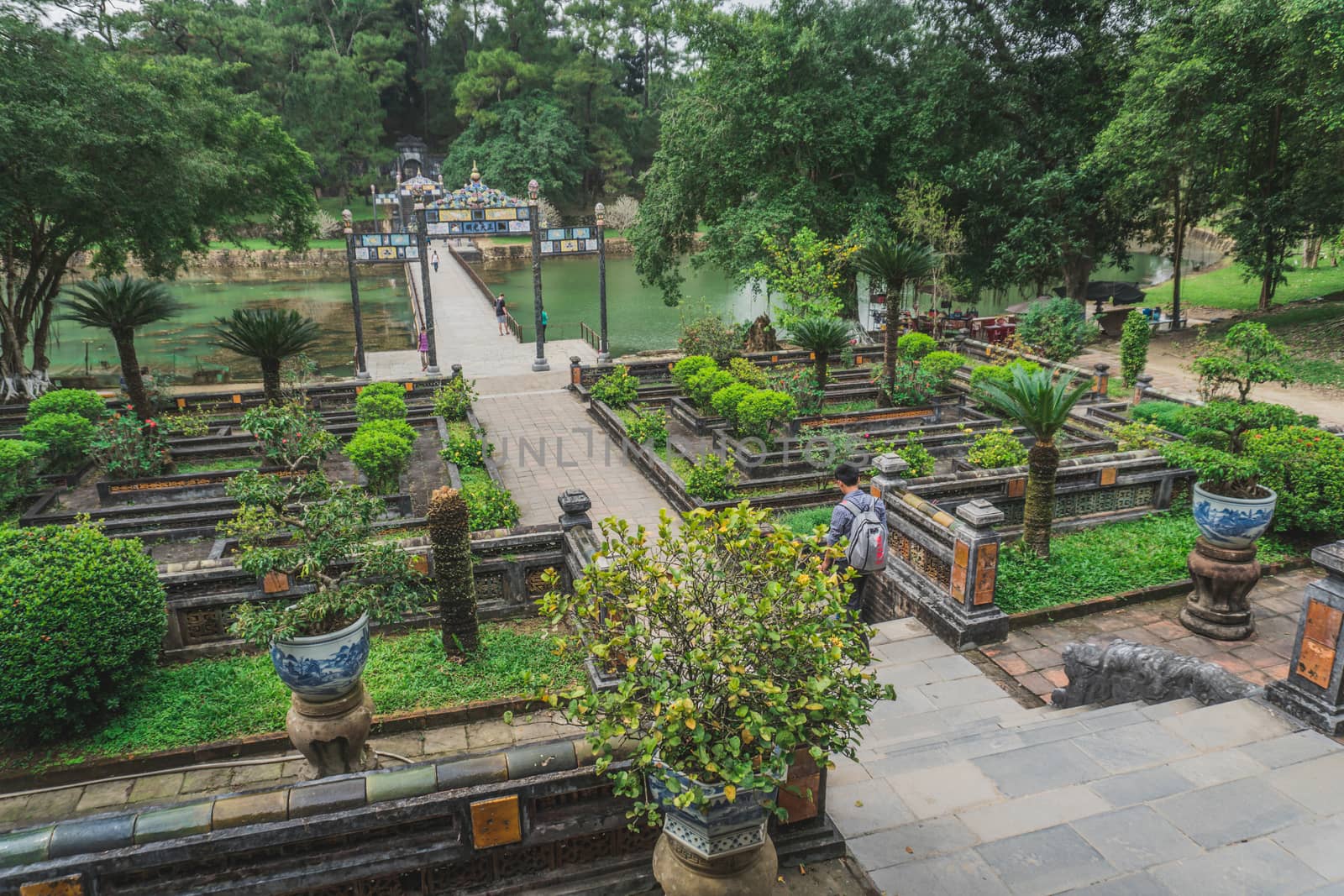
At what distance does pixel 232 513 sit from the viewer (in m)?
10.4

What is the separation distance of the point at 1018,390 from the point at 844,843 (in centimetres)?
550

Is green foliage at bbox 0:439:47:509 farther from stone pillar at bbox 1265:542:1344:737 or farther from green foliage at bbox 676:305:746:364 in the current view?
stone pillar at bbox 1265:542:1344:737

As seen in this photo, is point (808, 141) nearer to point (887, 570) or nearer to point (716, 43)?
point (716, 43)

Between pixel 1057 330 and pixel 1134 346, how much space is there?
238cm

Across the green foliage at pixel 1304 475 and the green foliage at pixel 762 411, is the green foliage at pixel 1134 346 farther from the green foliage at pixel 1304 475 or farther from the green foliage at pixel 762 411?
the green foliage at pixel 762 411

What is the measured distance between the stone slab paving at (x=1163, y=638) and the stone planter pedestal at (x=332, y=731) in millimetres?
4931

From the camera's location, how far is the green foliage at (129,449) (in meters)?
11.8

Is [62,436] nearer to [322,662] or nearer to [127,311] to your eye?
[127,311]

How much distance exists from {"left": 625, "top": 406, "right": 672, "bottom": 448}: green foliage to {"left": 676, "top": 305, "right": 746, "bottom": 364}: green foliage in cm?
405

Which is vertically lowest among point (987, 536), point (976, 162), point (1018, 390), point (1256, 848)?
point (1256, 848)

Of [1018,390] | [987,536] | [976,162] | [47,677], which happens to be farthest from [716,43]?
[47,677]

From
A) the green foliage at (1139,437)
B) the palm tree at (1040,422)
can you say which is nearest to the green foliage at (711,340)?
the green foliage at (1139,437)

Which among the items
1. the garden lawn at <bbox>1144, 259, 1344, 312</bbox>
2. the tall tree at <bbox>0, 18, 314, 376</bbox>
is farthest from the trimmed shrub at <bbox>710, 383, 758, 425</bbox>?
the garden lawn at <bbox>1144, 259, 1344, 312</bbox>

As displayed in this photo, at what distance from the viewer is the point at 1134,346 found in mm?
16078
